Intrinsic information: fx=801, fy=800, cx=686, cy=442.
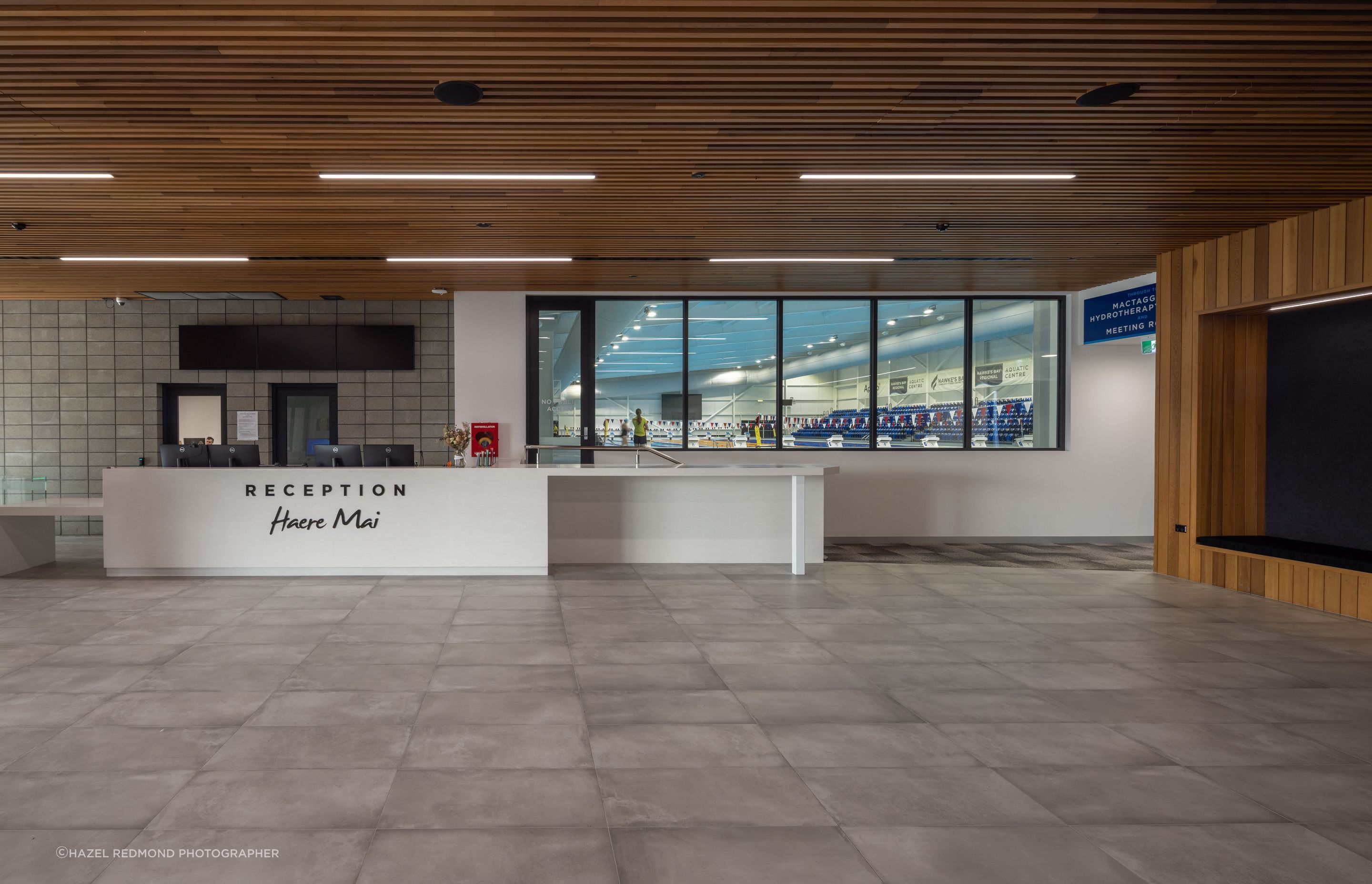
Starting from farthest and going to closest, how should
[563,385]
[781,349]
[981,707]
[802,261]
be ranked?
1. [781,349]
2. [563,385]
3. [802,261]
4. [981,707]

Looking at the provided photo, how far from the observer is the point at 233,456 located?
278 inches

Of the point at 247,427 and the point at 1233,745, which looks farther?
the point at 247,427

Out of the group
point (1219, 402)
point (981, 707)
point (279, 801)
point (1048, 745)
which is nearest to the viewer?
point (279, 801)

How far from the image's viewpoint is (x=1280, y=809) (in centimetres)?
261

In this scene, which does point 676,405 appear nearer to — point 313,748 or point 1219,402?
point 1219,402

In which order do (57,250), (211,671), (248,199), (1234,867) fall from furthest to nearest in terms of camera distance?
(57,250) < (248,199) < (211,671) < (1234,867)

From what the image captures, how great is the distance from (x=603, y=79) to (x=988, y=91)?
1.85 metres

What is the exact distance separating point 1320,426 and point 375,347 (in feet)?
32.1

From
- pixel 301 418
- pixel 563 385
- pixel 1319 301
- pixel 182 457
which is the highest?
pixel 1319 301

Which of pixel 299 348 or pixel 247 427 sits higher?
pixel 299 348

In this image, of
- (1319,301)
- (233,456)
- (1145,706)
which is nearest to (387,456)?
(233,456)

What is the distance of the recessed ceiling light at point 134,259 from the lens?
24.1ft

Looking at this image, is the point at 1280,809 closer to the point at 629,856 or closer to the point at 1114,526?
the point at 629,856

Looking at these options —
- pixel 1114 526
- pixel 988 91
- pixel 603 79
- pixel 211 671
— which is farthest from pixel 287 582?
pixel 1114 526
